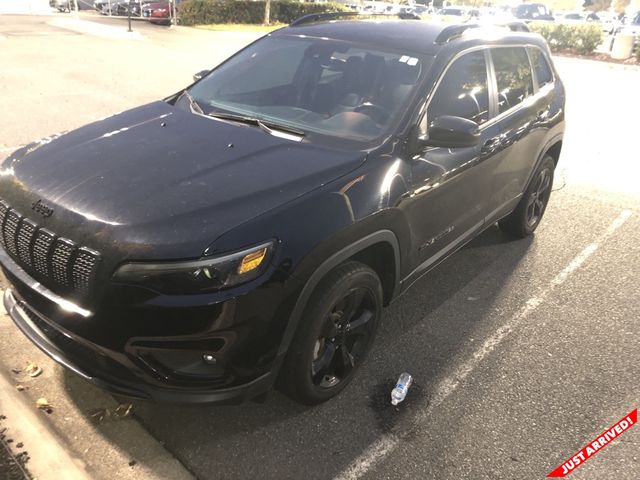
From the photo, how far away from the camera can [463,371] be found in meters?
3.27

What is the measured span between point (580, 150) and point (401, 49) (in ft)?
19.5

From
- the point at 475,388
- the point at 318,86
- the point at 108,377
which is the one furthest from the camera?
the point at 318,86

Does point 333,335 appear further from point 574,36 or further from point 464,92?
point 574,36

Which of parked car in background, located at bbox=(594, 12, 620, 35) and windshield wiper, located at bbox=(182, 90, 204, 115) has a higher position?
parked car in background, located at bbox=(594, 12, 620, 35)

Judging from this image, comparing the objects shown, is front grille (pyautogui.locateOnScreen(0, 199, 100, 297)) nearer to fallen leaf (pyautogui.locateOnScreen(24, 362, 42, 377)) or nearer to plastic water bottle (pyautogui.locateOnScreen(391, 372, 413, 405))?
fallen leaf (pyautogui.locateOnScreen(24, 362, 42, 377))

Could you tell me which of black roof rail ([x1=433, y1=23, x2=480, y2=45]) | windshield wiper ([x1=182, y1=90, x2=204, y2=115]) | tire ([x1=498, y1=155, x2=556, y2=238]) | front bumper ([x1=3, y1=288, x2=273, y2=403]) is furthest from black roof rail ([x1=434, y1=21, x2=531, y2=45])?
front bumper ([x1=3, y1=288, x2=273, y2=403])

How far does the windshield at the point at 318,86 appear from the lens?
10.4 ft

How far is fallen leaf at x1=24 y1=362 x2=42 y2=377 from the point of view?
9.61 feet

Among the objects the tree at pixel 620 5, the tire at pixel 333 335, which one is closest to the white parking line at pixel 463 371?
the tire at pixel 333 335

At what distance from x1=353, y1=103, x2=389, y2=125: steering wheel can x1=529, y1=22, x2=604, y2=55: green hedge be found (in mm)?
23095

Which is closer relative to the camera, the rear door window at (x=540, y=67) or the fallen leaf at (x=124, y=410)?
the fallen leaf at (x=124, y=410)

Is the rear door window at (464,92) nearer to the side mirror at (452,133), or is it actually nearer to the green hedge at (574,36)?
the side mirror at (452,133)

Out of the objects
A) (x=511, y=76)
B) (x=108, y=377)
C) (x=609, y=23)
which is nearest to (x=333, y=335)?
(x=108, y=377)

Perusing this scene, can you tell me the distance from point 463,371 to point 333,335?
3.20 ft
